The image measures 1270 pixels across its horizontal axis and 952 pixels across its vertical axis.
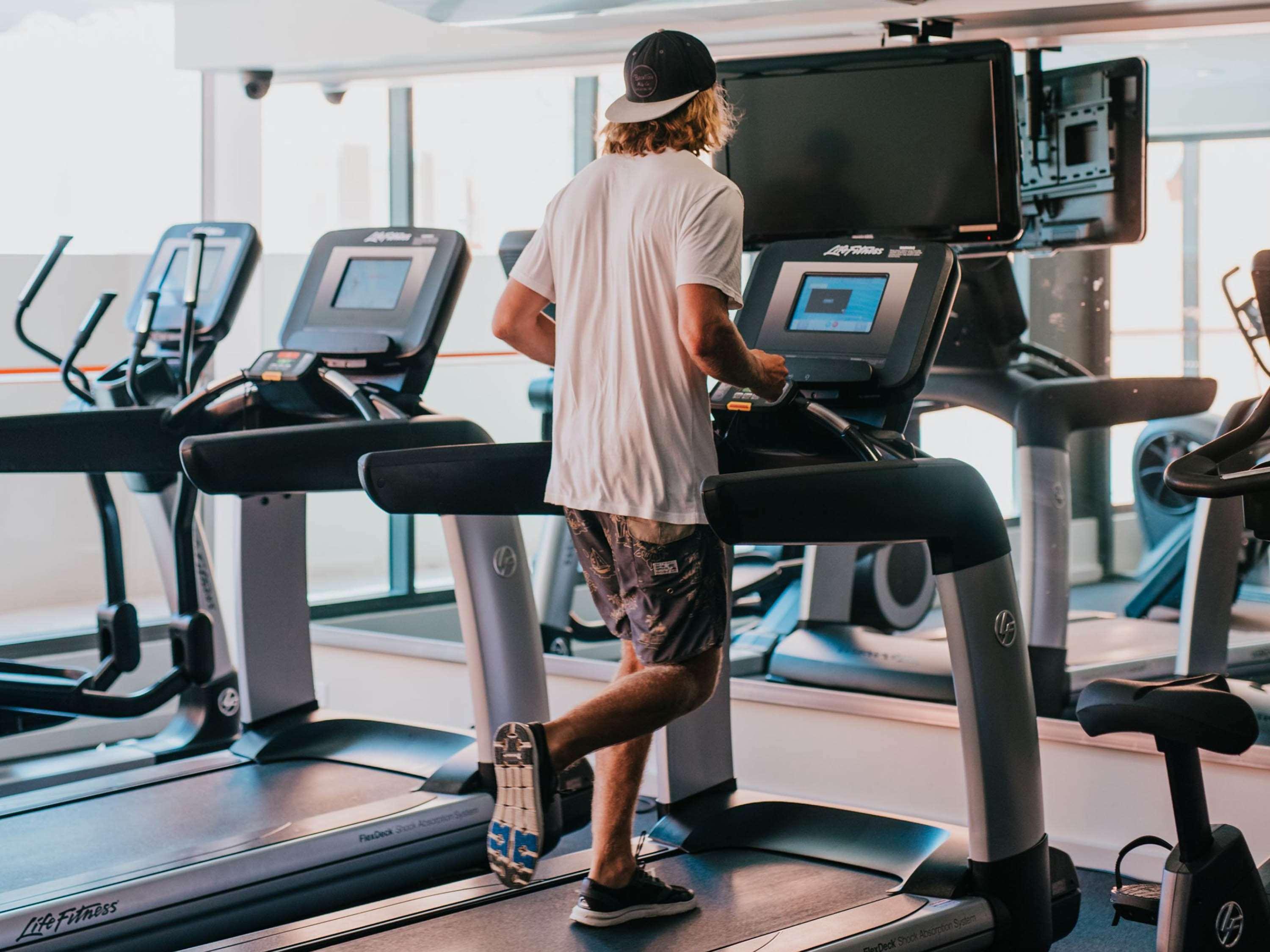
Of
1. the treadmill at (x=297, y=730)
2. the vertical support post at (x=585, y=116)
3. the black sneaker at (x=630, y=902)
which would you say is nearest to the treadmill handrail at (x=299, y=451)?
the treadmill at (x=297, y=730)

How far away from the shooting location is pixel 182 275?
3916 millimetres

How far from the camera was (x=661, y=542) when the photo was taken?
240cm

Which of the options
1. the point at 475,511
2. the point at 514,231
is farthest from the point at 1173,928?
the point at 514,231

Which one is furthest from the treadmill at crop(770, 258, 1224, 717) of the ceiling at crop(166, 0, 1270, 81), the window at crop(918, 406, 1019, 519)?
the ceiling at crop(166, 0, 1270, 81)

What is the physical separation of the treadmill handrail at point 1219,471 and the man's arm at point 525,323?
1.12 metres

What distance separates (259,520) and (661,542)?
1651 mm

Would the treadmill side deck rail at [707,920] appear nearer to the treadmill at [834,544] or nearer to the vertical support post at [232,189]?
the treadmill at [834,544]

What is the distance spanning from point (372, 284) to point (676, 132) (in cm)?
137

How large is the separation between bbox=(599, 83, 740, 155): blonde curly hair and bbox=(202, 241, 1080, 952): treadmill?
44 cm

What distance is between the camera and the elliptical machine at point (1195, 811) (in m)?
2.07

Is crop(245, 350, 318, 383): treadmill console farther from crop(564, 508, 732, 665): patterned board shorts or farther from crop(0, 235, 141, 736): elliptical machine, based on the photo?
Result: crop(564, 508, 732, 665): patterned board shorts

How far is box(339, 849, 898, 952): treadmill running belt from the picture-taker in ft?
8.21

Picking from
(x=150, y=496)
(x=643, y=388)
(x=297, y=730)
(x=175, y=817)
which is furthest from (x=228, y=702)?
(x=643, y=388)

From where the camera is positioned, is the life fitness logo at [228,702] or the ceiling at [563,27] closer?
the ceiling at [563,27]
